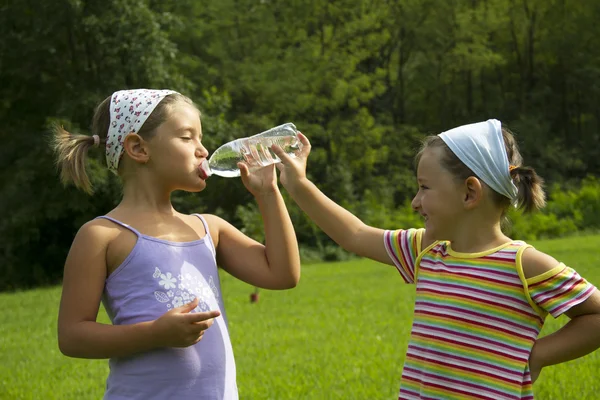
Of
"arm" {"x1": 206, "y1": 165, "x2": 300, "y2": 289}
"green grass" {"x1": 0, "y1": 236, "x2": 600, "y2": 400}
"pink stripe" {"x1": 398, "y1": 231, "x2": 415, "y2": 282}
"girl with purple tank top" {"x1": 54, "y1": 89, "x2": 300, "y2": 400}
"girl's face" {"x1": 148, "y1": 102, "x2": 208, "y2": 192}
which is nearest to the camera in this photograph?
Answer: "girl with purple tank top" {"x1": 54, "y1": 89, "x2": 300, "y2": 400}

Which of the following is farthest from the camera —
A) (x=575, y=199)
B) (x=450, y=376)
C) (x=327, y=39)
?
(x=327, y=39)

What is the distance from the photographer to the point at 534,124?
38.8m

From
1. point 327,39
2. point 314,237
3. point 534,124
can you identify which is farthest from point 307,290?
point 534,124

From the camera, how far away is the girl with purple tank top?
2.66 meters

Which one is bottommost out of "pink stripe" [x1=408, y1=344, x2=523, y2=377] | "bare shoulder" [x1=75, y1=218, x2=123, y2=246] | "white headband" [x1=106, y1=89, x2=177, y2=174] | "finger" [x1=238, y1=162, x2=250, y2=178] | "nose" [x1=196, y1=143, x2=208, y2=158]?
"pink stripe" [x1=408, y1=344, x2=523, y2=377]

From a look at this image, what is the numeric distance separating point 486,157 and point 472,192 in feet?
0.41

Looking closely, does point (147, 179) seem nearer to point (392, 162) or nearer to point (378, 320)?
point (378, 320)

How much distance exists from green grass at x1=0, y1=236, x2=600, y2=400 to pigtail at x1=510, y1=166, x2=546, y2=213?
3.34 metres

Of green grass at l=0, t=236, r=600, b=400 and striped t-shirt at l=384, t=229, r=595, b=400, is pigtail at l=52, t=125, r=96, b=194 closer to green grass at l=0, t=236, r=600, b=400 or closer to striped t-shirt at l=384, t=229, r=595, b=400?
striped t-shirt at l=384, t=229, r=595, b=400

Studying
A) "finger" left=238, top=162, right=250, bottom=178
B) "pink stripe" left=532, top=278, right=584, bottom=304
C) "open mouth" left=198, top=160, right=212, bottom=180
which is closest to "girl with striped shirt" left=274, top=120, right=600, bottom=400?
"pink stripe" left=532, top=278, right=584, bottom=304

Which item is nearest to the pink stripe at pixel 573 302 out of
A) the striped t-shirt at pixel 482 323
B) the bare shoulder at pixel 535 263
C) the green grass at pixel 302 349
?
the striped t-shirt at pixel 482 323

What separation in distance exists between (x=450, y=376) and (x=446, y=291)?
0.28m

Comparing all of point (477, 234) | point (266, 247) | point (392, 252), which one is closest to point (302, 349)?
point (392, 252)

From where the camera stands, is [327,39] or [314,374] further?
[327,39]
